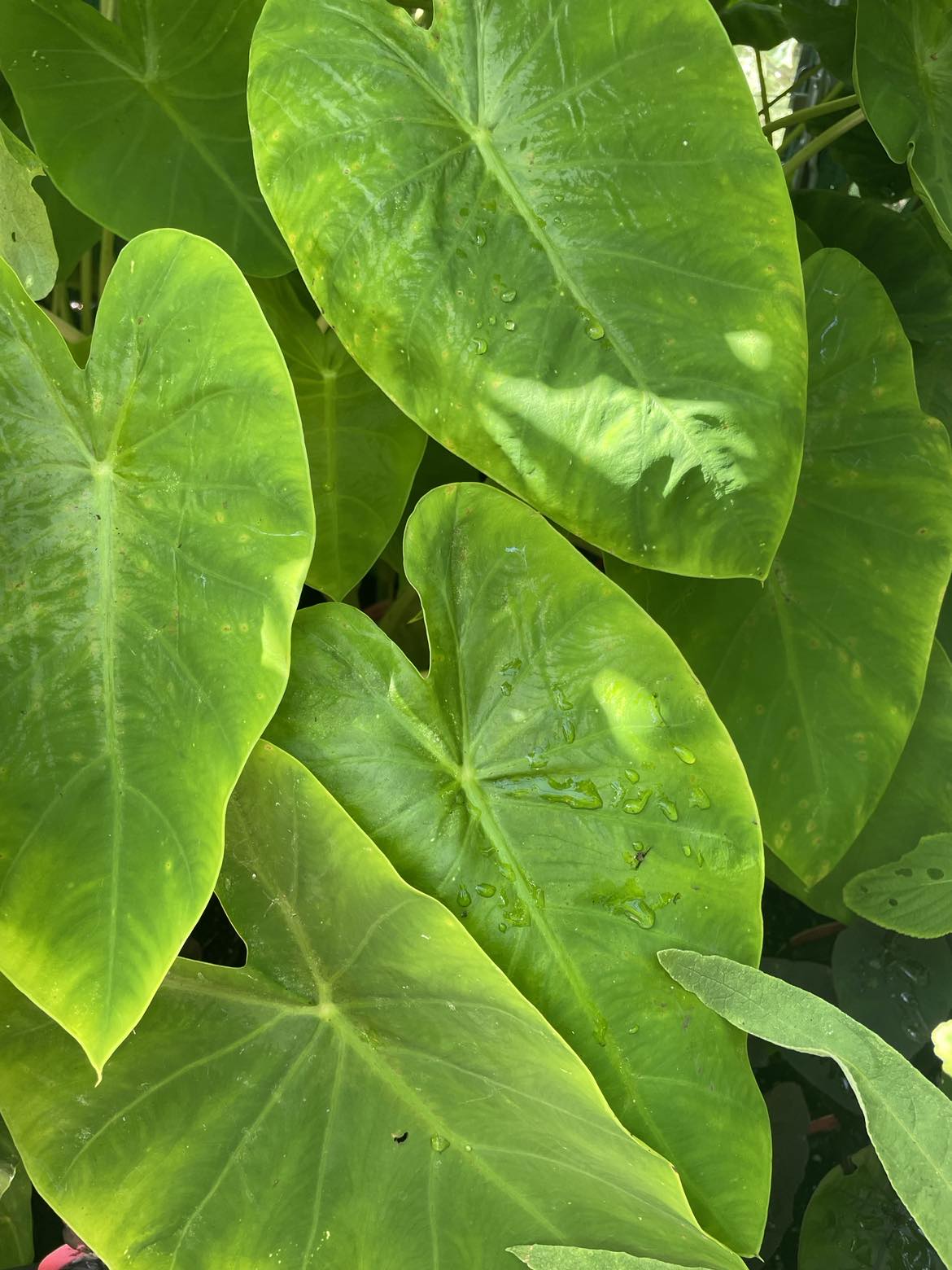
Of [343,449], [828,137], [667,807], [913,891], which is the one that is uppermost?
[828,137]

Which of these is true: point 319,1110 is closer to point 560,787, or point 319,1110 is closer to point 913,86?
point 560,787

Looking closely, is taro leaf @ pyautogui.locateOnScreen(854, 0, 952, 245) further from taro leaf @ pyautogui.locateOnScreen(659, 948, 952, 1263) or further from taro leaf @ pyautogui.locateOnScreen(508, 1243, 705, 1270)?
taro leaf @ pyautogui.locateOnScreen(508, 1243, 705, 1270)

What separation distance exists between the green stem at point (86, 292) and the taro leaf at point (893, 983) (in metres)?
1.11

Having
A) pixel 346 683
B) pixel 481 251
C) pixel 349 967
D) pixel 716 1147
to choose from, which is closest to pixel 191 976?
pixel 349 967

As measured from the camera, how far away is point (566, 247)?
684mm

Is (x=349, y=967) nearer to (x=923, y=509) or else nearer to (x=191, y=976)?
(x=191, y=976)

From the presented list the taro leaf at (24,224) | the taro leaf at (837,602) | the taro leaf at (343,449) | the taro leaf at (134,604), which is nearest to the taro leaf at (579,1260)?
the taro leaf at (134,604)

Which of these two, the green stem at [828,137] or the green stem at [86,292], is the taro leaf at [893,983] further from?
the green stem at [86,292]

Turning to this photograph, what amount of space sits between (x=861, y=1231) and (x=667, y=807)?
1.97 feet

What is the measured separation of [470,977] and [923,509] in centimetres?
54

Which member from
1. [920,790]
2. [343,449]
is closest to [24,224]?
[343,449]

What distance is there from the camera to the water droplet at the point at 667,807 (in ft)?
2.34

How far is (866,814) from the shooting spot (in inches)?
33.4

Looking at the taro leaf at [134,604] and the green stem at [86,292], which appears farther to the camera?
the green stem at [86,292]
